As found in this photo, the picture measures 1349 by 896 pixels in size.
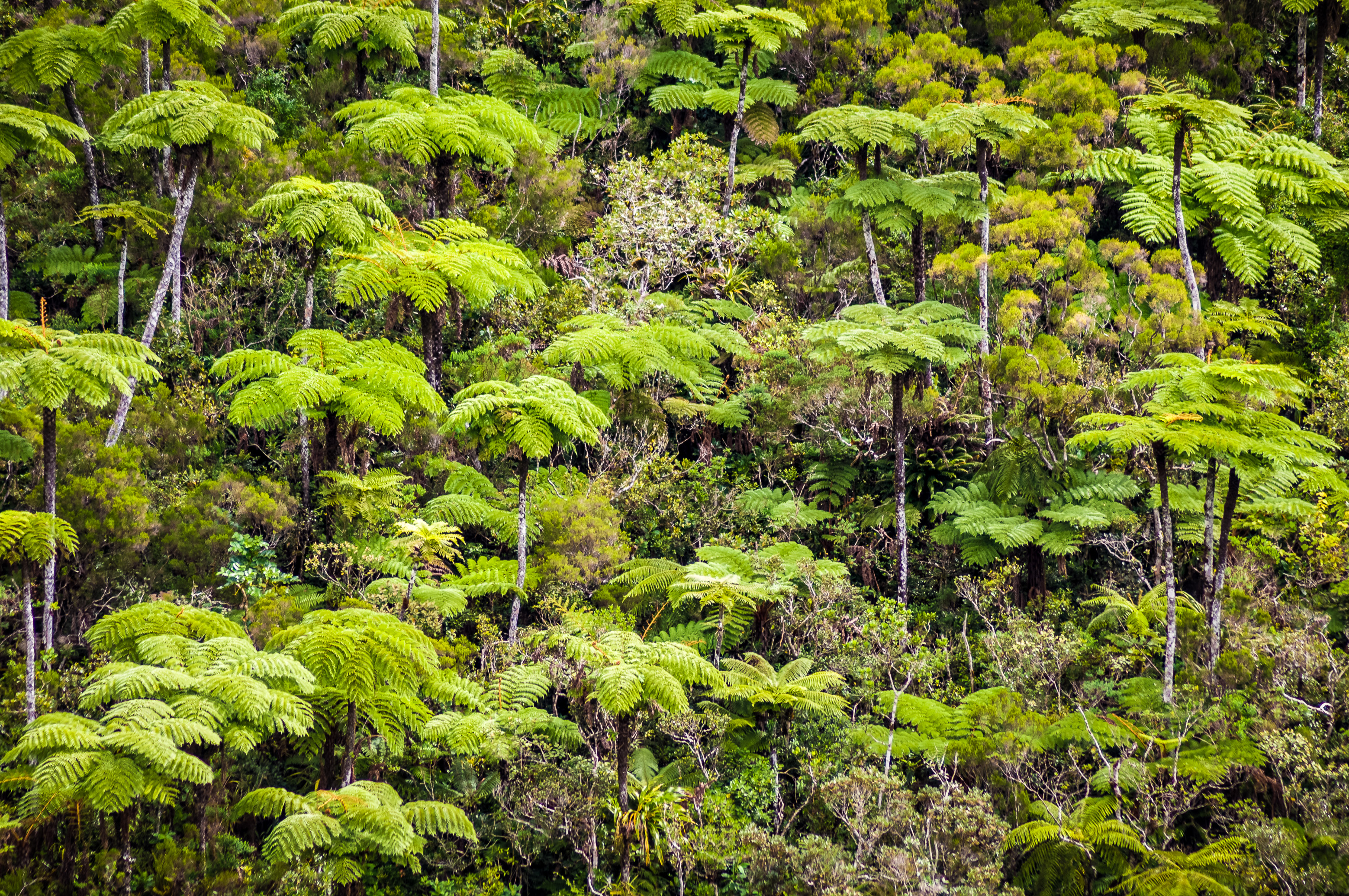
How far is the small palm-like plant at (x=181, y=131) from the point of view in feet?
39.8

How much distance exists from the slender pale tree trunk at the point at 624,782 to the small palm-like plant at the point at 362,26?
42.0ft

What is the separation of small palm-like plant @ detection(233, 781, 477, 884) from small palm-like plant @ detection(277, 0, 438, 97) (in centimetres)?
1281

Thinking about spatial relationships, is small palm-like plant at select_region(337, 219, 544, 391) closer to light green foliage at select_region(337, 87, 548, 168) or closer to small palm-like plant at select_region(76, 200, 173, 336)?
light green foliage at select_region(337, 87, 548, 168)

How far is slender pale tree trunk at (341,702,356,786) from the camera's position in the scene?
7938 mm

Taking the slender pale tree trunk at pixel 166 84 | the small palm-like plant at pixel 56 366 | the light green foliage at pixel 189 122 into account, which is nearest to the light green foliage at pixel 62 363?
the small palm-like plant at pixel 56 366

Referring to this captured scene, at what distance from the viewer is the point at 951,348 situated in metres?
13.2

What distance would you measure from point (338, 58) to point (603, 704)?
52.9 ft

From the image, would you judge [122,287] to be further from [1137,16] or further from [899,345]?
[1137,16]

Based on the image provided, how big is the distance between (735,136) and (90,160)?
433 inches

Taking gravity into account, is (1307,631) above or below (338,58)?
below

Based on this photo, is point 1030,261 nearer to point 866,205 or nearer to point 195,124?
point 866,205

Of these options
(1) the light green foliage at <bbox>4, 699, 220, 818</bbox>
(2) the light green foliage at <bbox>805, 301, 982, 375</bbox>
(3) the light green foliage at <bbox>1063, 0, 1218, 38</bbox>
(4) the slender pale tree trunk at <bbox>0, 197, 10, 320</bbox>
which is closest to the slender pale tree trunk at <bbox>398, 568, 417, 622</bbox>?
(1) the light green foliage at <bbox>4, 699, 220, 818</bbox>

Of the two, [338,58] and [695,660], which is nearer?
[695,660]

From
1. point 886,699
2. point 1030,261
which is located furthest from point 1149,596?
point 1030,261
